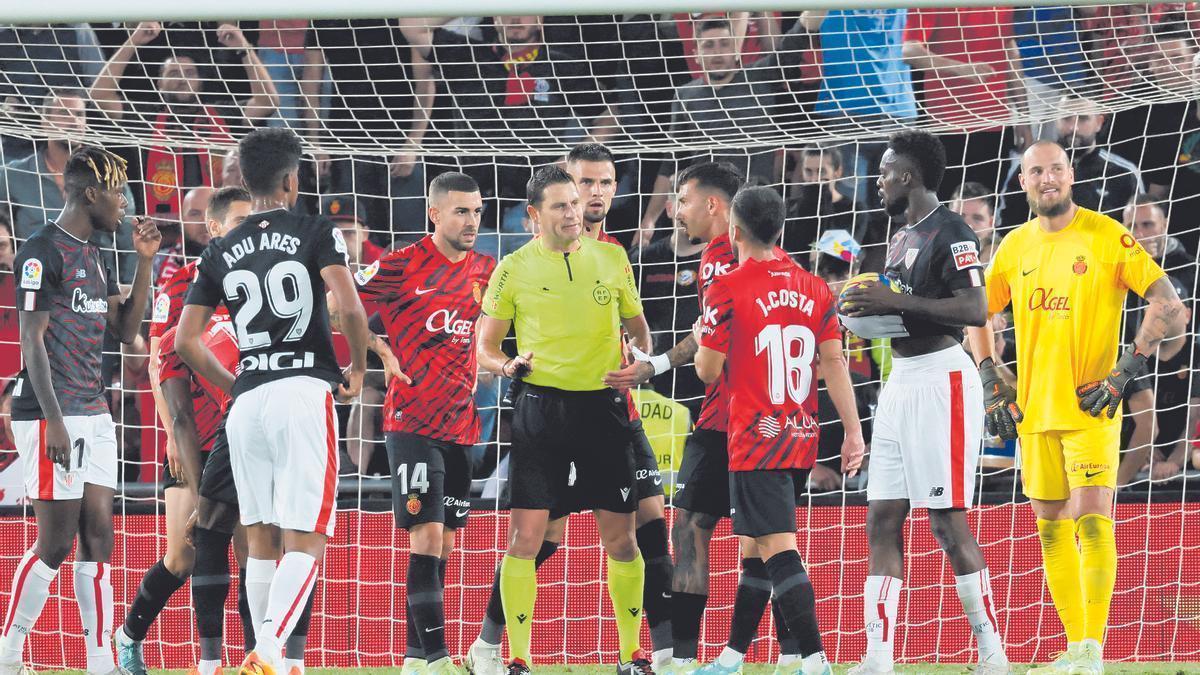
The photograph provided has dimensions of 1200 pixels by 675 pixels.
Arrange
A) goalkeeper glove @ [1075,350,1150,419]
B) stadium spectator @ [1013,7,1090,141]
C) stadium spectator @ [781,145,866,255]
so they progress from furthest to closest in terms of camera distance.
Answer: stadium spectator @ [781,145,866,255] → stadium spectator @ [1013,7,1090,141] → goalkeeper glove @ [1075,350,1150,419]

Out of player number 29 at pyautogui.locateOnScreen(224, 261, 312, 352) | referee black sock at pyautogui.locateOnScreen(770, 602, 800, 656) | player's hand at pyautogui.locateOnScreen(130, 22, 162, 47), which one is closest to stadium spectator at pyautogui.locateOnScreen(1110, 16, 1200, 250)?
referee black sock at pyautogui.locateOnScreen(770, 602, 800, 656)

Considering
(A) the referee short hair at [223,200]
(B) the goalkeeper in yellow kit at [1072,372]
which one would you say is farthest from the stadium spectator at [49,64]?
(B) the goalkeeper in yellow kit at [1072,372]

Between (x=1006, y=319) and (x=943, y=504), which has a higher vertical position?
(x=1006, y=319)

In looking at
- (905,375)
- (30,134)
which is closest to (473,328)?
(905,375)

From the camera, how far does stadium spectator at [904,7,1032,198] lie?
23.4ft

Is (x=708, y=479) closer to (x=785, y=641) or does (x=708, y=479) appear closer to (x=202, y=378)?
(x=785, y=641)

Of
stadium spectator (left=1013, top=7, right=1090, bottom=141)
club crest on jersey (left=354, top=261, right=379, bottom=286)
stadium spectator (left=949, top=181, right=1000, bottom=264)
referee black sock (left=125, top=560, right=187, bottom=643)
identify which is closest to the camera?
referee black sock (left=125, top=560, right=187, bottom=643)

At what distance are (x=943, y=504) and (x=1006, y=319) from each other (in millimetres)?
3041

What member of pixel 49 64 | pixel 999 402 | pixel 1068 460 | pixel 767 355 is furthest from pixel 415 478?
pixel 49 64

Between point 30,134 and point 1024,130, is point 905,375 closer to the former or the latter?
point 1024,130

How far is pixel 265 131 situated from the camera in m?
4.79

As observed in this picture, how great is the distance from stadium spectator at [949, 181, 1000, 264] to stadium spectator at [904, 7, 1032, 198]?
0.46 feet

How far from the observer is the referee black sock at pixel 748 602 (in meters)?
5.38

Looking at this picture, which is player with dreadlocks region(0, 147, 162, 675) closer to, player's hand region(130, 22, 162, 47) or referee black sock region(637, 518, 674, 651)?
referee black sock region(637, 518, 674, 651)
